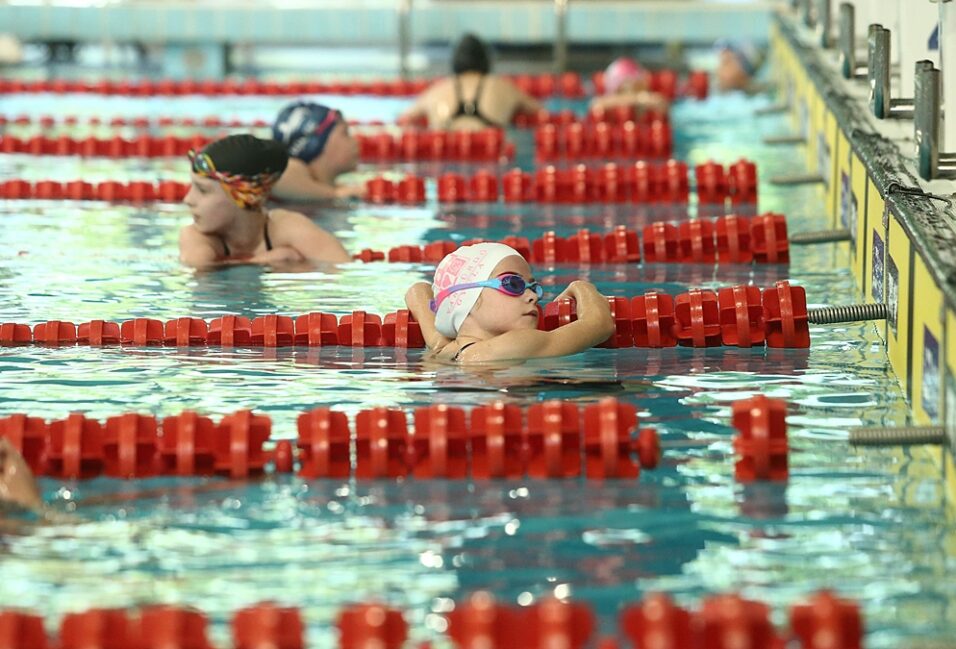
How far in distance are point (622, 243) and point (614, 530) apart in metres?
3.47

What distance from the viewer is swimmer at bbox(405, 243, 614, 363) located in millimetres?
4980

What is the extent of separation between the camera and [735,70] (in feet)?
44.4

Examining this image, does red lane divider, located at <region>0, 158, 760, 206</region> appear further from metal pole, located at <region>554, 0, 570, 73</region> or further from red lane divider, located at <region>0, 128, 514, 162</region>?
metal pole, located at <region>554, 0, 570, 73</region>

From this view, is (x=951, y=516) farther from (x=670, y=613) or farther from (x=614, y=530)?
(x=670, y=613)

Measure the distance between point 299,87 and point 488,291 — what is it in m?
9.27

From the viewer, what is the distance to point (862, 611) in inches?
123

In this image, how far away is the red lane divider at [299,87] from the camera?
1385 centimetres

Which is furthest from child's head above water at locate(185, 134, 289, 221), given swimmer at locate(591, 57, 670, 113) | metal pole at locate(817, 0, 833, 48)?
swimmer at locate(591, 57, 670, 113)

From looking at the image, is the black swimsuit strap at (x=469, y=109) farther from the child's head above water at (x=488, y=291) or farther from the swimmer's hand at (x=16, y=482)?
the swimmer's hand at (x=16, y=482)

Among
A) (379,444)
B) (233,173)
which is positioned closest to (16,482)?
(379,444)

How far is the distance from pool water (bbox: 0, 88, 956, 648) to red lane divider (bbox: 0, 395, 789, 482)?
0.07 metres

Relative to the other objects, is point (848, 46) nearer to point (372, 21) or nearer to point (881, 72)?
point (881, 72)

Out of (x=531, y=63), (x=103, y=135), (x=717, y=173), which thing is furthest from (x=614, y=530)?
(x=531, y=63)

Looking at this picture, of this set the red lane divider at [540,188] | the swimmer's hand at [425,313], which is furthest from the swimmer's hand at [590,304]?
the red lane divider at [540,188]
